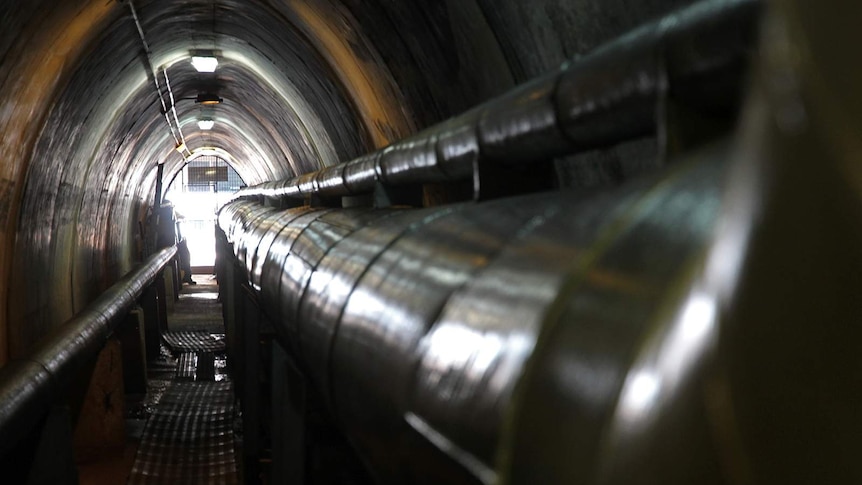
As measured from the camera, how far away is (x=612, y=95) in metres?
1.66

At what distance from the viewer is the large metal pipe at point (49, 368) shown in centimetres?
538

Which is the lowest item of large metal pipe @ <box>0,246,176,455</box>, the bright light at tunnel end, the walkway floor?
the walkway floor

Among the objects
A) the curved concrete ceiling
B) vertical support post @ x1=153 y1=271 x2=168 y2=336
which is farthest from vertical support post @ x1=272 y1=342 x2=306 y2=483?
vertical support post @ x1=153 y1=271 x2=168 y2=336

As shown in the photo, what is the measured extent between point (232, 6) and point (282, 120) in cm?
502

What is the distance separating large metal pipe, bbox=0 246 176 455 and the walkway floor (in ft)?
4.93

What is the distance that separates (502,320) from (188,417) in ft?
34.9

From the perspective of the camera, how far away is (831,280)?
2.04ft

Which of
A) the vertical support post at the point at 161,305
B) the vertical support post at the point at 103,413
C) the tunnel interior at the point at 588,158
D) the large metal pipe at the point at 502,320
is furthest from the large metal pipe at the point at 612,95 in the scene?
the vertical support post at the point at 161,305

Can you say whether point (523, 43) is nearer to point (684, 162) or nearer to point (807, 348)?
point (684, 162)

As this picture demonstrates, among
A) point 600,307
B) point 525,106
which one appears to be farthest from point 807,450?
point 525,106

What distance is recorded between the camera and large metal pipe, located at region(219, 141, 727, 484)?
86 cm

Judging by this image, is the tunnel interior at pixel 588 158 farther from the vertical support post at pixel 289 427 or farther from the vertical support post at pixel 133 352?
the vertical support post at pixel 133 352

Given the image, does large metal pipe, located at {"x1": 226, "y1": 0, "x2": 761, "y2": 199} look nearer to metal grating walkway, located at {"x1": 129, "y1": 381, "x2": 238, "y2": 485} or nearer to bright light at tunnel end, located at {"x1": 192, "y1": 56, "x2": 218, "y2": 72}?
metal grating walkway, located at {"x1": 129, "y1": 381, "x2": 238, "y2": 485}

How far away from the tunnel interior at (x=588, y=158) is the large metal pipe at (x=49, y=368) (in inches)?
10.0
